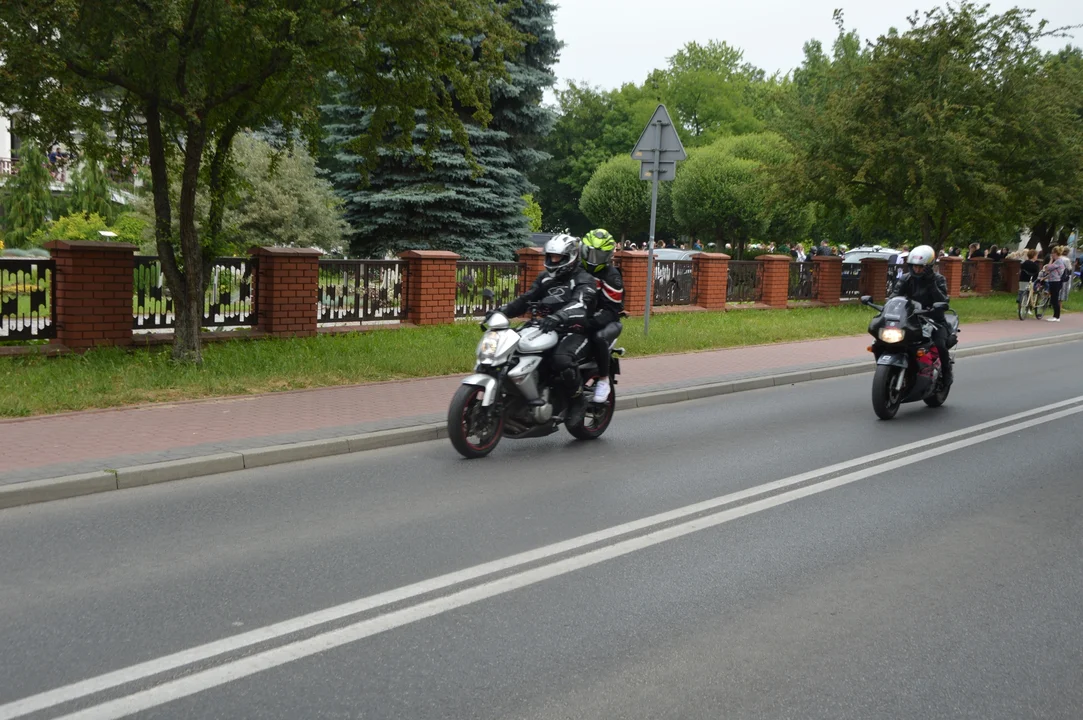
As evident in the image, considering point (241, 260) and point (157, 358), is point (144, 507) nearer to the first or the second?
point (157, 358)

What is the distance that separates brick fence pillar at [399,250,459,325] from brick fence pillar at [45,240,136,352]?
209 inches

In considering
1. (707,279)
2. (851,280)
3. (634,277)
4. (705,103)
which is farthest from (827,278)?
(705,103)

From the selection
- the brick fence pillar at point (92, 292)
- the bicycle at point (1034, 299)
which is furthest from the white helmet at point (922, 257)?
the bicycle at point (1034, 299)

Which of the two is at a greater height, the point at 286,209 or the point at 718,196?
the point at 718,196

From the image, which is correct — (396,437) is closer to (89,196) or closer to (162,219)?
(162,219)

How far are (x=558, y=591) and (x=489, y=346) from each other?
335 centimetres

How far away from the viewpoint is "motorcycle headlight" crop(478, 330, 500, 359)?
322 inches

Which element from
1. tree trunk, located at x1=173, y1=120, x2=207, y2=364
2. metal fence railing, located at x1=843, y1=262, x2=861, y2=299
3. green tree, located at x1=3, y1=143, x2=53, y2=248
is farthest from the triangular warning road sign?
green tree, located at x1=3, y1=143, x2=53, y2=248

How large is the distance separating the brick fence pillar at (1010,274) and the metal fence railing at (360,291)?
25.6m

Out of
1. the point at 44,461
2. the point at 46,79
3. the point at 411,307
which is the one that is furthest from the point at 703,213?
the point at 44,461

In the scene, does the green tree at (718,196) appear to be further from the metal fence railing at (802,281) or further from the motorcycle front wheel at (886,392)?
the motorcycle front wheel at (886,392)

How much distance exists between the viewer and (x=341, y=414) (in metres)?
9.68

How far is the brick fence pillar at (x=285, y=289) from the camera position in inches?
588

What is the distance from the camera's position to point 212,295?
47.5 feet
